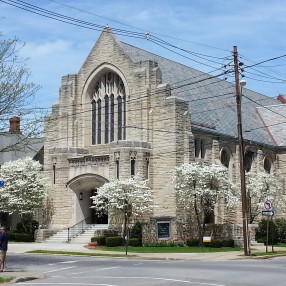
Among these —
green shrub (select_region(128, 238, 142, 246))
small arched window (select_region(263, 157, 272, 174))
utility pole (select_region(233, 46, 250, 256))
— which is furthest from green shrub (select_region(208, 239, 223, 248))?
small arched window (select_region(263, 157, 272, 174))

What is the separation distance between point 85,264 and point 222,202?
21417 mm

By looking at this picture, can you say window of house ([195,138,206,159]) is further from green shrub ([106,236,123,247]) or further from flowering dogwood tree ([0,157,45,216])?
flowering dogwood tree ([0,157,45,216])

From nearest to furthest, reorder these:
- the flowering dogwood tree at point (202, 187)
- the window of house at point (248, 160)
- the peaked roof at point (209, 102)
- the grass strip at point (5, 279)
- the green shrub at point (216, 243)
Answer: the grass strip at point (5, 279), the green shrub at point (216, 243), the flowering dogwood tree at point (202, 187), the peaked roof at point (209, 102), the window of house at point (248, 160)

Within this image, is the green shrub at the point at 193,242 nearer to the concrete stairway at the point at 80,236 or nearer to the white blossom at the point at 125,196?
the white blossom at the point at 125,196

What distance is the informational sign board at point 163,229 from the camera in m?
37.7

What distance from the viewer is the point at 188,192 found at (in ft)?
120

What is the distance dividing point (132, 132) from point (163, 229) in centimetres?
814

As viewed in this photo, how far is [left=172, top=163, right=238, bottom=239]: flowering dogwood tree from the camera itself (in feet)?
118

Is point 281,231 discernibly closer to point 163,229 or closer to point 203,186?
point 203,186

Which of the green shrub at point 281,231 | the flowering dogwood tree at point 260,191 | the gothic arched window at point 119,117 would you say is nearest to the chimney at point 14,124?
the gothic arched window at point 119,117

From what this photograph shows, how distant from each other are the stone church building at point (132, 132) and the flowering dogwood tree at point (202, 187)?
228cm

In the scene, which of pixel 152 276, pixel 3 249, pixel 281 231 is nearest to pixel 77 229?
pixel 281 231

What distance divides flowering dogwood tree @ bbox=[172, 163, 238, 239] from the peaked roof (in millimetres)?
5951

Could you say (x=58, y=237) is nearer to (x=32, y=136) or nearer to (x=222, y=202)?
(x=222, y=202)
